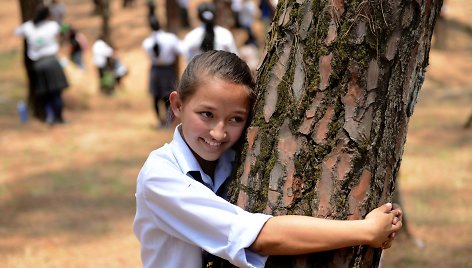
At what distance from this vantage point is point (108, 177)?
8.87 metres

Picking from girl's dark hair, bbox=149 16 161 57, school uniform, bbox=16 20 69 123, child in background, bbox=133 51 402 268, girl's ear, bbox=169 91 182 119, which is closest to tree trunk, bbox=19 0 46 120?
school uniform, bbox=16 20 69 123

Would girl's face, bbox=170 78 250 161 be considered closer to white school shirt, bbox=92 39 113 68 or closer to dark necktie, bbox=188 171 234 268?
dark necktie, bbox=188 171 234 268

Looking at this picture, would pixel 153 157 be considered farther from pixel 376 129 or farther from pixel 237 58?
pixel 376 129

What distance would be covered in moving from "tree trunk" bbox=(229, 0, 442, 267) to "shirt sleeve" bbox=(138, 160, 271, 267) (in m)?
0.12

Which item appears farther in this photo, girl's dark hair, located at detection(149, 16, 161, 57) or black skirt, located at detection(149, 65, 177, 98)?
black skirt, located at detection(149, 65, 177, 98)

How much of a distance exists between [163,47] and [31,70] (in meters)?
2.02

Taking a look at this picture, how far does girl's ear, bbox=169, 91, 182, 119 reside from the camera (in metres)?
2.23

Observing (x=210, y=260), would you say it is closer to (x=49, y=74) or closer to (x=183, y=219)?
(x=183, y=219)

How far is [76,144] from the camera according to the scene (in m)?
10.6

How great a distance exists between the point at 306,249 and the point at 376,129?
365 millimetres

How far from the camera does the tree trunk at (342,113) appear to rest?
1986mm

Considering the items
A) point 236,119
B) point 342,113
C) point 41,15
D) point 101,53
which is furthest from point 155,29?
point 342,113

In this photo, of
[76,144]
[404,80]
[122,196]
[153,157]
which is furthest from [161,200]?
[76,144]

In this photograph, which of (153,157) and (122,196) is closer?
(153,157)
